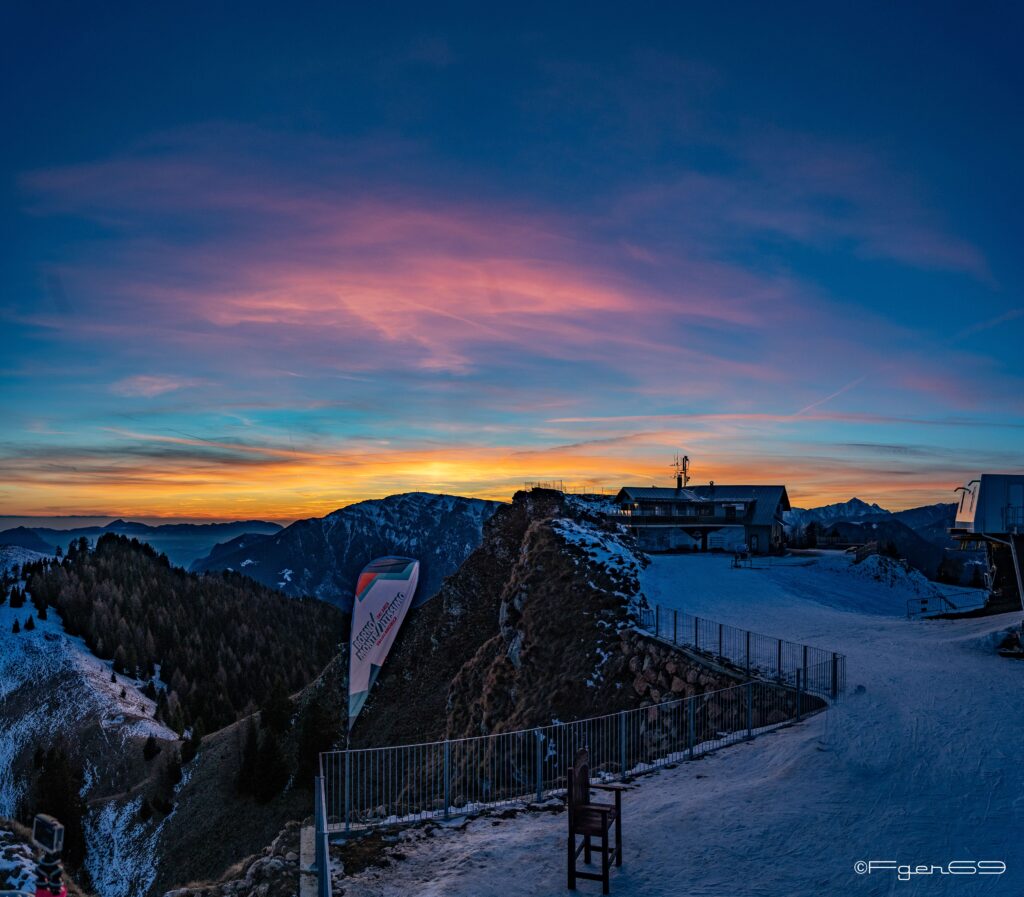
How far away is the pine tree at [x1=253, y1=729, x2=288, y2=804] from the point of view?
6588 cm

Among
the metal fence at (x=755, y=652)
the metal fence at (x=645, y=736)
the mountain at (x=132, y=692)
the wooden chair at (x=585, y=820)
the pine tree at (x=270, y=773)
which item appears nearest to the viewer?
the wooden chair at (x=585, y=820)

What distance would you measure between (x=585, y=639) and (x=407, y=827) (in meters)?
19.6

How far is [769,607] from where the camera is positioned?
39.5 metres

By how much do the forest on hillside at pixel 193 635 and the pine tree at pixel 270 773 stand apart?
63.3 meters

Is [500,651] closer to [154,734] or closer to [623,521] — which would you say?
[623,521]

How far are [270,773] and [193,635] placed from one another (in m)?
118

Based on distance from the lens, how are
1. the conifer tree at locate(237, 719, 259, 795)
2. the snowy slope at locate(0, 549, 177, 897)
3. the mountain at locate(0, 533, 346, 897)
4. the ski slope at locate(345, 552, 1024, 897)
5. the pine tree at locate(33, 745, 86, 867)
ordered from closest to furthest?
the ski slope at locate(345, 552, 1024, 897), the conifer tree at locate(237, 719, 259, 795), the mountain at locate(0, 533, 346, 897), the pine tree at locate(33, 745, 86, 867), the snowy slope at locate(0, 549, 177, 897)

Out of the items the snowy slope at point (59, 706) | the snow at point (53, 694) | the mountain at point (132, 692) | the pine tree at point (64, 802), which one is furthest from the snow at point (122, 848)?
the snow at point (53, 694)

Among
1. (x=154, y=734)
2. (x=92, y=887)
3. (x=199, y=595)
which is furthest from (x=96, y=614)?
(x=92, y=887)

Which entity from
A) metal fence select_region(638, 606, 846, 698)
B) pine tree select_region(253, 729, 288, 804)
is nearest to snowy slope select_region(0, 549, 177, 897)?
pine tree select_region(253, 729, 288, 804)

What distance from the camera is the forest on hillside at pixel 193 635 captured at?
143875 millimetres

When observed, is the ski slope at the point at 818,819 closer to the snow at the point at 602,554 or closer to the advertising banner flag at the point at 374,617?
the snow at the point at 602,554

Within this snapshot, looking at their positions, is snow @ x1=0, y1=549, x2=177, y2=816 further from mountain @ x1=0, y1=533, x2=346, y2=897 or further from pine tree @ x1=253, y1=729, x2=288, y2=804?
pine tree @ x1=253, y1=729, x2=288, y2=804

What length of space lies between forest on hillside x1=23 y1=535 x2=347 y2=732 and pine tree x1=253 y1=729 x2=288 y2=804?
6328cm
